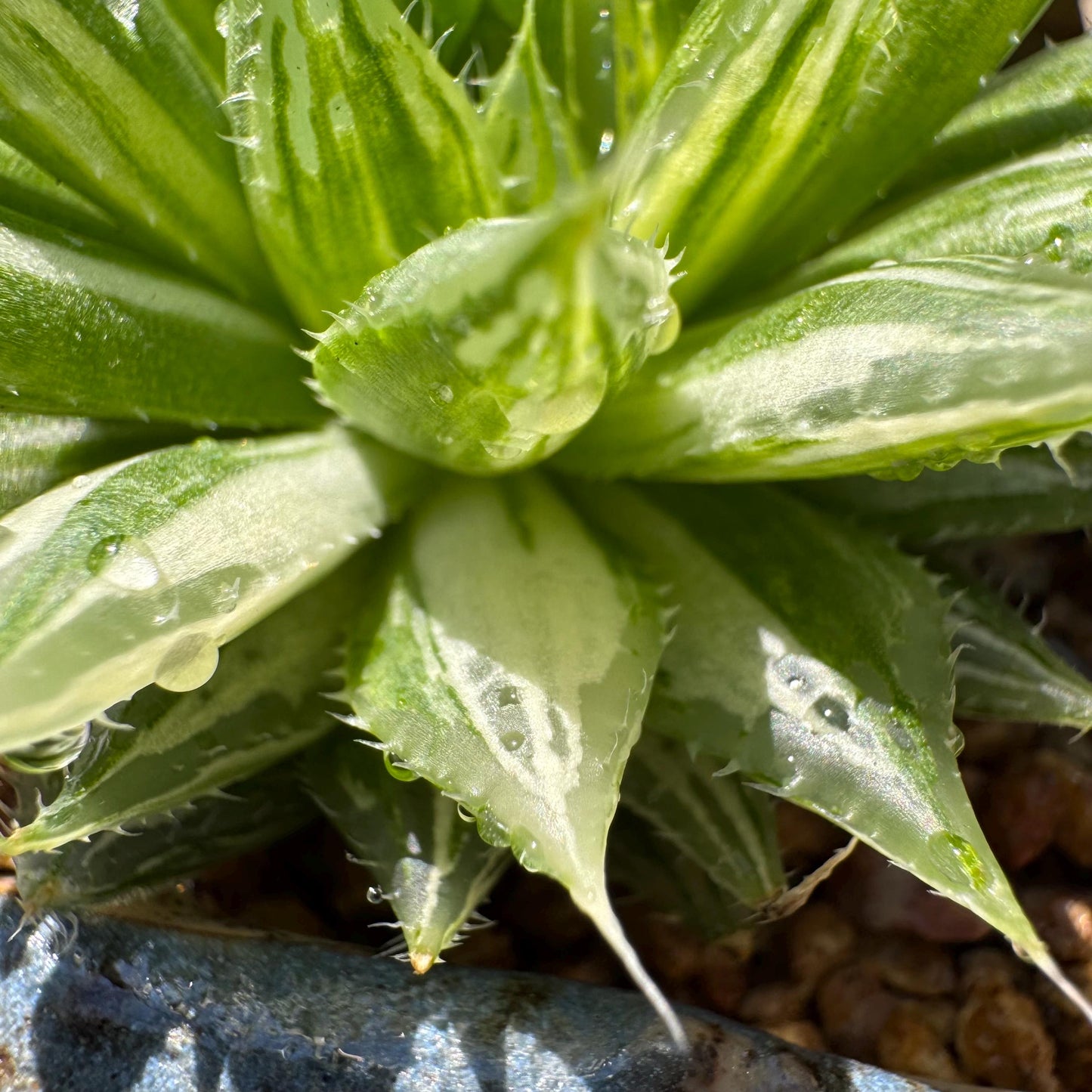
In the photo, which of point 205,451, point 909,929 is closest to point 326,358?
point 205,451

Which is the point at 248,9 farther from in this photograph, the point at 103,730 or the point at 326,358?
the point at 103,730

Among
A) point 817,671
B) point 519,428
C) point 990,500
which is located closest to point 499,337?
point 519,428

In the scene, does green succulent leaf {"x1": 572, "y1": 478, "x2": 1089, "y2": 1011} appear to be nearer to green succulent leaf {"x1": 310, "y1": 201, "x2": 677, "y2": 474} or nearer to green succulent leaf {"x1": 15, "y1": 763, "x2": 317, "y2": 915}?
green succulent leaf {"x1": 310, "y1": 201, "x2": 677, "y2": 474}

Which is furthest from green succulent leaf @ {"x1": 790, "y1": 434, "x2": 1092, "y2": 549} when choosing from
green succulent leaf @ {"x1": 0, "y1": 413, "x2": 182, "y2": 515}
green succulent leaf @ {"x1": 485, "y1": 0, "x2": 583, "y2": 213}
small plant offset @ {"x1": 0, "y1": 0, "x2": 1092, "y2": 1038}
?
green succulent leaf @ {"x1": 0, "y1": 413, "x2": 182, "y2": 515}

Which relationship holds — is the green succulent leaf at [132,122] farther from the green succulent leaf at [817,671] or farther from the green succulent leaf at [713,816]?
the green succulent leaf at [713,816]

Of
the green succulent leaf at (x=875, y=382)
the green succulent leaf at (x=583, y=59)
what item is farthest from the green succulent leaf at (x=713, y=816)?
the green succulent leaf at (x=583, y=59)

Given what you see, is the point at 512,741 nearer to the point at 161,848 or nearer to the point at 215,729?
the point at 215,729
